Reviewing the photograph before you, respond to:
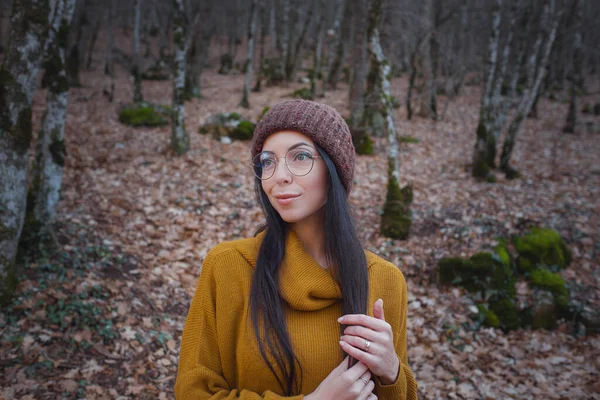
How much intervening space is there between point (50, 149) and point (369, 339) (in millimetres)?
5602

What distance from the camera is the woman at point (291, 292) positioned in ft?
5.64

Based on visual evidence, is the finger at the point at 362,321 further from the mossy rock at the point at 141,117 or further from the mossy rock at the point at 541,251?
the mossy rock at the point at 141,117

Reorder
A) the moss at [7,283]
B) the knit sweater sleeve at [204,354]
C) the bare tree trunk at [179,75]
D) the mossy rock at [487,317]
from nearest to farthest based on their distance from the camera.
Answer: the knit sweater sleeve at [204,354]
the moss at [7,283]
the mossy rock at [487,317]
the bare tree trunk at [179,75]

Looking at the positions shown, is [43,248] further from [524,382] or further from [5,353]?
[524,382]

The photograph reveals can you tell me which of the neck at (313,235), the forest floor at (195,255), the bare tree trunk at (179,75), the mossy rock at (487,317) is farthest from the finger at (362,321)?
the bare tree trunk at (179,75)

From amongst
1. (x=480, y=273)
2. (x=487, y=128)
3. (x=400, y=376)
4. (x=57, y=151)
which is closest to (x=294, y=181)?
(x=400, y=376)

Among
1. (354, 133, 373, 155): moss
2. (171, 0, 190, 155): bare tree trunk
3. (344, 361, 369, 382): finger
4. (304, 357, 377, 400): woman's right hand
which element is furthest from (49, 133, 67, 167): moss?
(354, 133, 373, 155): moss

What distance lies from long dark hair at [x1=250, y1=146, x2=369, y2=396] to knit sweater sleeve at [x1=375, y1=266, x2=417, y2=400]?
0.24 metres

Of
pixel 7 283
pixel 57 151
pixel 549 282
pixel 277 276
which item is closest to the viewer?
pixel 277 276

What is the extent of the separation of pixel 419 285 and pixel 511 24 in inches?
291

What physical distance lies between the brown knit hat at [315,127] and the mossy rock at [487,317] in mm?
4437

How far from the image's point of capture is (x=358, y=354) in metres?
1.51

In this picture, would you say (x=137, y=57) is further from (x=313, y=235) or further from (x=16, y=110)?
(x=313, y=235)

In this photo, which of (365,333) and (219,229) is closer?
(365,333)
